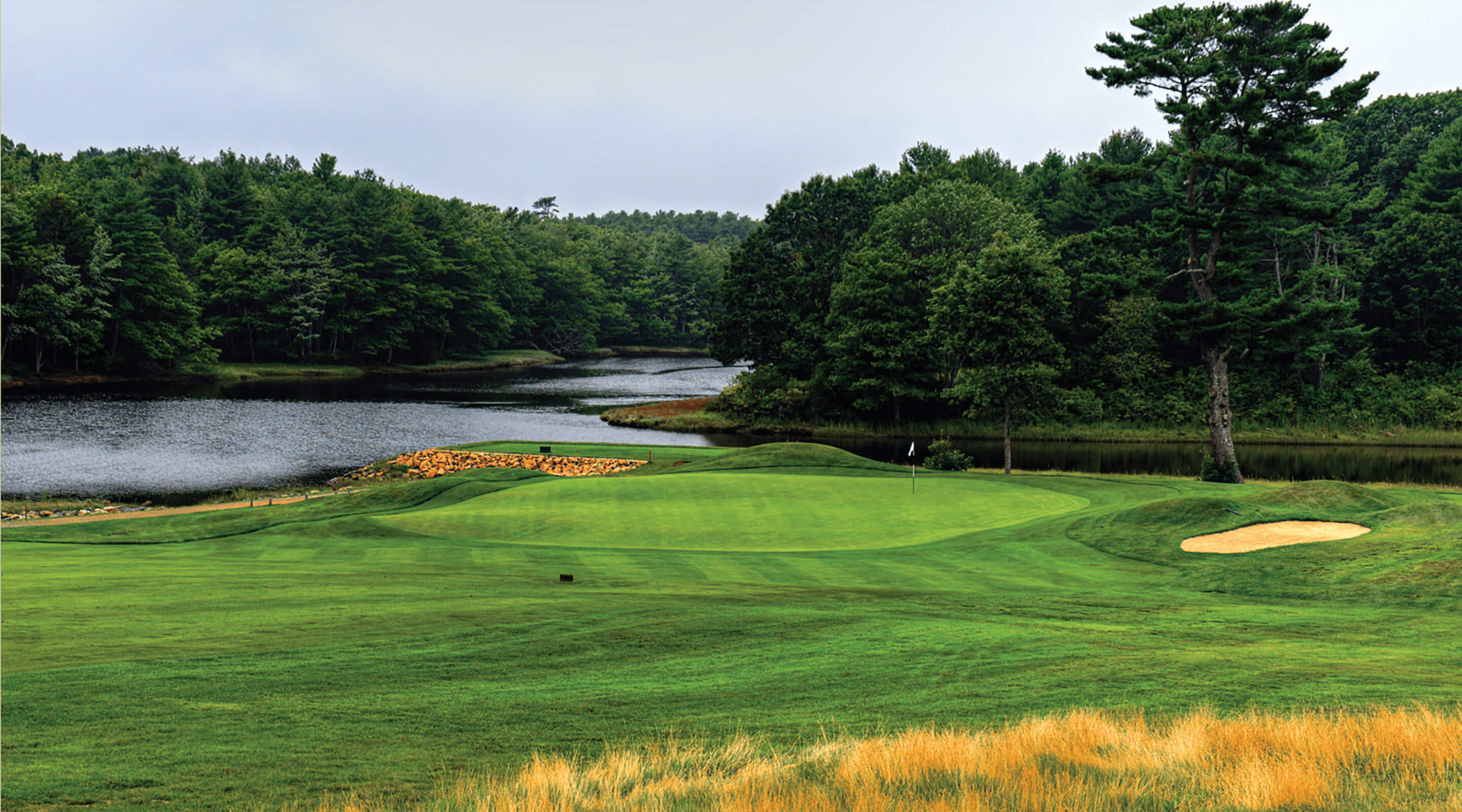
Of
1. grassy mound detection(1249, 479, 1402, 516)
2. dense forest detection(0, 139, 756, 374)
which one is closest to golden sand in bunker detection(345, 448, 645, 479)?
grassy mound detection(1249, 479, 1402, 516)

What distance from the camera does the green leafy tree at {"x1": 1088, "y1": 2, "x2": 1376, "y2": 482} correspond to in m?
32.6

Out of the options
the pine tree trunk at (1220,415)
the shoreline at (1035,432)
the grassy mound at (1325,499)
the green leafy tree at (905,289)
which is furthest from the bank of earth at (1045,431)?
the grassy mound at (1325,499)

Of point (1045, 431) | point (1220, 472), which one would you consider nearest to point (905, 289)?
point (1045, 431)

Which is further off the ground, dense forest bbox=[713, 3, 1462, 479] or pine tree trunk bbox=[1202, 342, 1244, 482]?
dense forest bbox=[713, 3, 1462, 479]

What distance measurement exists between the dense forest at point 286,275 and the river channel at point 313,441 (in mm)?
7544

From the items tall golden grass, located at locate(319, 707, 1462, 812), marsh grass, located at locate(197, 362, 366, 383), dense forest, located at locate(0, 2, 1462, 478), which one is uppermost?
dense forest, located at locate(0, 2, 1462, 478)

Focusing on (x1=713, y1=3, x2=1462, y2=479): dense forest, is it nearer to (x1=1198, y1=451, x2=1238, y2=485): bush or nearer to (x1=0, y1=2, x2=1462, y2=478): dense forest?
(x1=0, y1=2, x2=1462, y2=478): dense forest

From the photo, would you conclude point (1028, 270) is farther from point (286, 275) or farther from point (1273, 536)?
point (286, 275)

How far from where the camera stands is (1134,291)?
62.9m

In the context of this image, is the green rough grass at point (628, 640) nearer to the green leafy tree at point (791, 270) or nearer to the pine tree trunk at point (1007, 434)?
the pine tree trunk at point (1007, 434)

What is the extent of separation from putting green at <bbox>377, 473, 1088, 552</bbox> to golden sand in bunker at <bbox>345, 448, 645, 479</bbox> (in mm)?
10572

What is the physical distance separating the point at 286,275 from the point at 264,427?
5074 centimetres

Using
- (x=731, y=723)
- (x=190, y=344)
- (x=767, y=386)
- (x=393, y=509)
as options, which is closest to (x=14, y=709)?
(x=731, y=723)

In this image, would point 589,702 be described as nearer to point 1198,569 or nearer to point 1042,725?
point 1042,725
